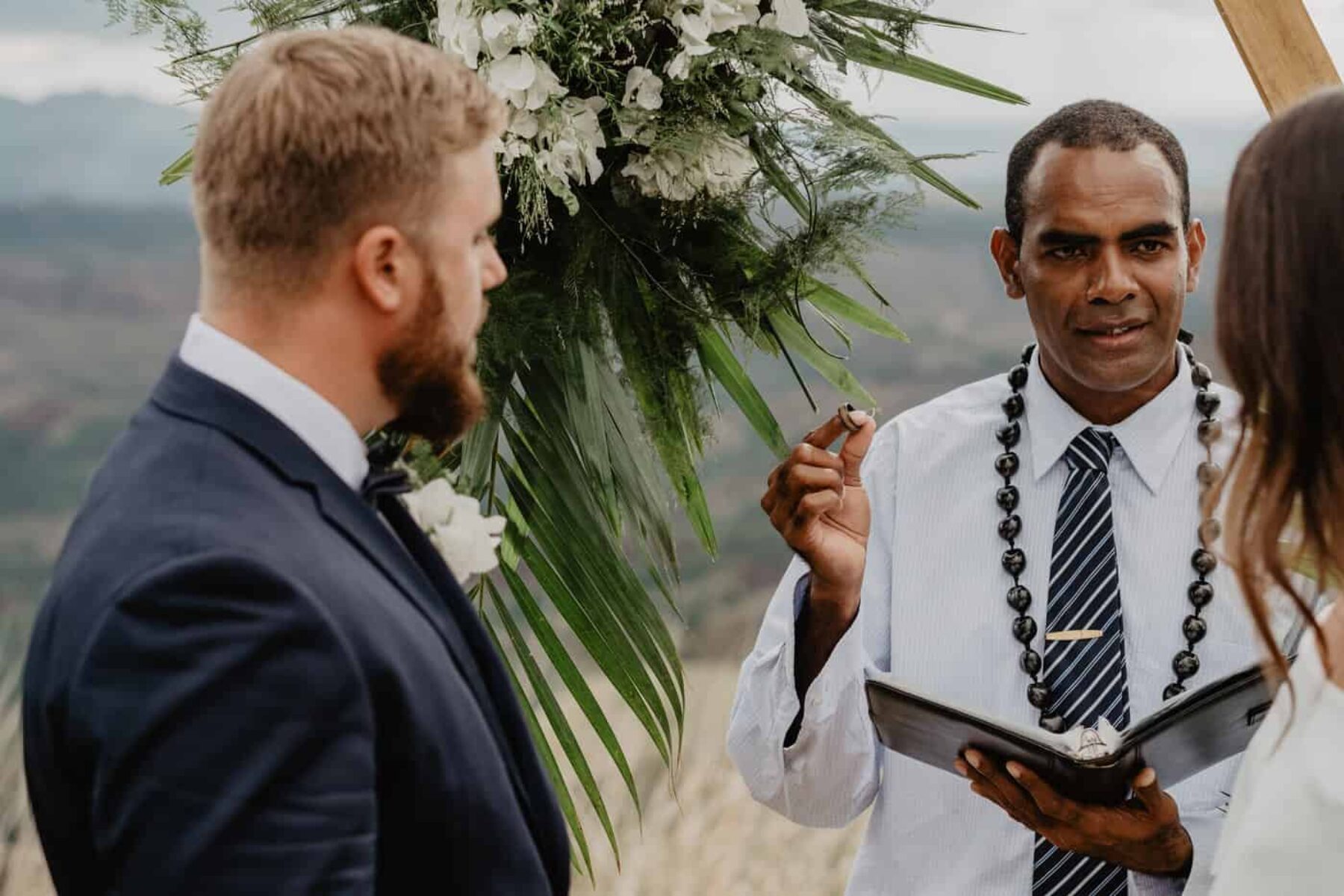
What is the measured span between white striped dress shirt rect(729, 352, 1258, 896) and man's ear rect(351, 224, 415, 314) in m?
0.94

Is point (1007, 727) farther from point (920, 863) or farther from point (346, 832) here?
point (346, 832)

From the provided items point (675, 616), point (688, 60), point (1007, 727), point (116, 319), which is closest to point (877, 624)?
point (675, 616)

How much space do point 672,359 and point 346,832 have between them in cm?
105

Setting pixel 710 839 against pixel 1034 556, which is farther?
pixel 710 839

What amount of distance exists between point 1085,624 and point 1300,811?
817 millimetres

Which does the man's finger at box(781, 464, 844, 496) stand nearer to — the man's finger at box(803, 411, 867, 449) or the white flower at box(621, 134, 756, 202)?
the man's finger at box(803, 411, 867, 449)

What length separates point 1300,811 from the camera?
1060mm

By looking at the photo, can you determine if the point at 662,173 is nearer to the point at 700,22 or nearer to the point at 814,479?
the point at 700,22

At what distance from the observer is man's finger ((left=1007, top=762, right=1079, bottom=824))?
1.64m

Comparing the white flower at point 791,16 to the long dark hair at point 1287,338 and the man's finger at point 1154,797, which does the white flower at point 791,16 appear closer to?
the long dark hair at point 1287,338

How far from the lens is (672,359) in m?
1.89

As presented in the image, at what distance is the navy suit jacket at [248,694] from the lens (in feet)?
2.97

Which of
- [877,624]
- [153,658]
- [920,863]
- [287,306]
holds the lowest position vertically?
[920,863]

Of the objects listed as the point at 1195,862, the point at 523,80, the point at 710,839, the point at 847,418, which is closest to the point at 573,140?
the point at 523,80
